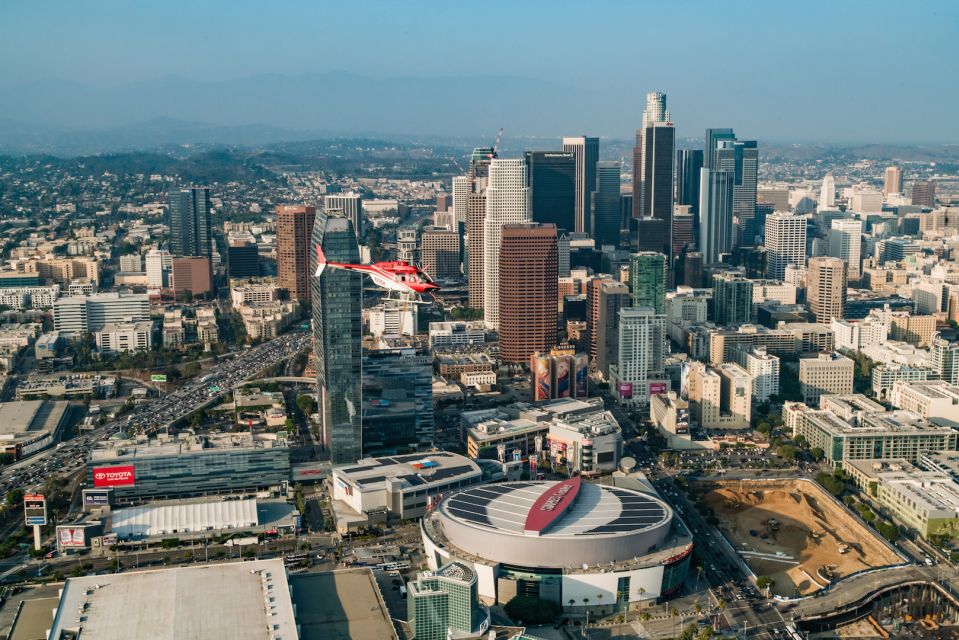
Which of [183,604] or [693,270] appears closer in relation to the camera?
[183,604]

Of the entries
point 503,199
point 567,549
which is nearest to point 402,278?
point 567,549

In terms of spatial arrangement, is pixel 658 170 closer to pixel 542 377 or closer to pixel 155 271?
pixel 155 271

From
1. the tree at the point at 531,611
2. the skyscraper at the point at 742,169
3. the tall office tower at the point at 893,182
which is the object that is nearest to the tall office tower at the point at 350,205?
the skyscraper at the point at 742,169

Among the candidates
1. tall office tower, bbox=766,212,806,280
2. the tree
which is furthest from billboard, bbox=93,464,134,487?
tall office tower, bbox=766,212,806,280

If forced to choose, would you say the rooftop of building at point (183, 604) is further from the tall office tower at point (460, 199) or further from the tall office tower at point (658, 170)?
the tall office tower at point (658, 170)

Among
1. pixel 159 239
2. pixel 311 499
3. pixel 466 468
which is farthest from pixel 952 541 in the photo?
pixel 159 239

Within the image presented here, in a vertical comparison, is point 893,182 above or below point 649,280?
above

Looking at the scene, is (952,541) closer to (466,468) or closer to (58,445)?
(466,468)

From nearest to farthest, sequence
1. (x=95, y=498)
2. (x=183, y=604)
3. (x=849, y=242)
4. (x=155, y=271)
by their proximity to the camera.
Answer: (x=183, y=604), (x=95, y=498), (x=155, y=271), (x=849, y=242)
